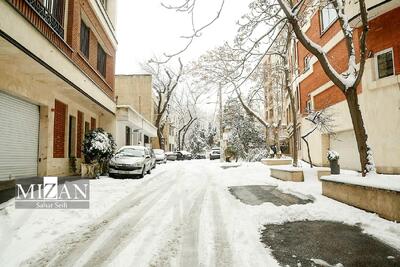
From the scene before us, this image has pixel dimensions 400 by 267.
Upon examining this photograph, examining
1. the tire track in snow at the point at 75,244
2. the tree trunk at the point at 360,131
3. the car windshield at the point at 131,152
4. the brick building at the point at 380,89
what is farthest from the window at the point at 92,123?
the tree trunk at the point at 360,131

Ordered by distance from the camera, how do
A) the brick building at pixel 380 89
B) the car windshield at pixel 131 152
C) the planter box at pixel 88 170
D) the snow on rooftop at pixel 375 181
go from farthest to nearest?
the car windshield at pixel 131 152, the planter box at pixel 88 170, the brick building at pixel 380 89, the snow on rooftop at pixel 375 181

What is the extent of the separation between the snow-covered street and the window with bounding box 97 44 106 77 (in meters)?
12.2

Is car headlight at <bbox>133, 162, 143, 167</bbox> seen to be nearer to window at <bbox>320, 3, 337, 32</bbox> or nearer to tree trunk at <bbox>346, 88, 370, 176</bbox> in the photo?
tree trunk at <bbox>346, 88, 370, 176</bbox>

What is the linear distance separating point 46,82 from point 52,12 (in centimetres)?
263

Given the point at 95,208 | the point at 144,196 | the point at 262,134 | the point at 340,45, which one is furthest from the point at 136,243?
the point at 262,134

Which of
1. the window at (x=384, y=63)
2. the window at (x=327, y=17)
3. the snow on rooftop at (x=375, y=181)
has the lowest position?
the snow on rooftop at (x=375, y=181)

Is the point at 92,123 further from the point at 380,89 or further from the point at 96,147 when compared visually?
the point at 380,89

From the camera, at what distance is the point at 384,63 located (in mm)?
12766

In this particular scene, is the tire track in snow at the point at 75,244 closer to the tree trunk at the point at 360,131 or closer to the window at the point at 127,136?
the tree trunk at the point at 360,131

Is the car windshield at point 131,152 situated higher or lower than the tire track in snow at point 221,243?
higher

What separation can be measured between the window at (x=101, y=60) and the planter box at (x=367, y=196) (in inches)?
591

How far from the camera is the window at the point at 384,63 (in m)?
12.5

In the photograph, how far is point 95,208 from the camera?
7.65m

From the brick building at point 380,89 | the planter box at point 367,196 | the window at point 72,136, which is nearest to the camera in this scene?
the planter box at point 367,196
